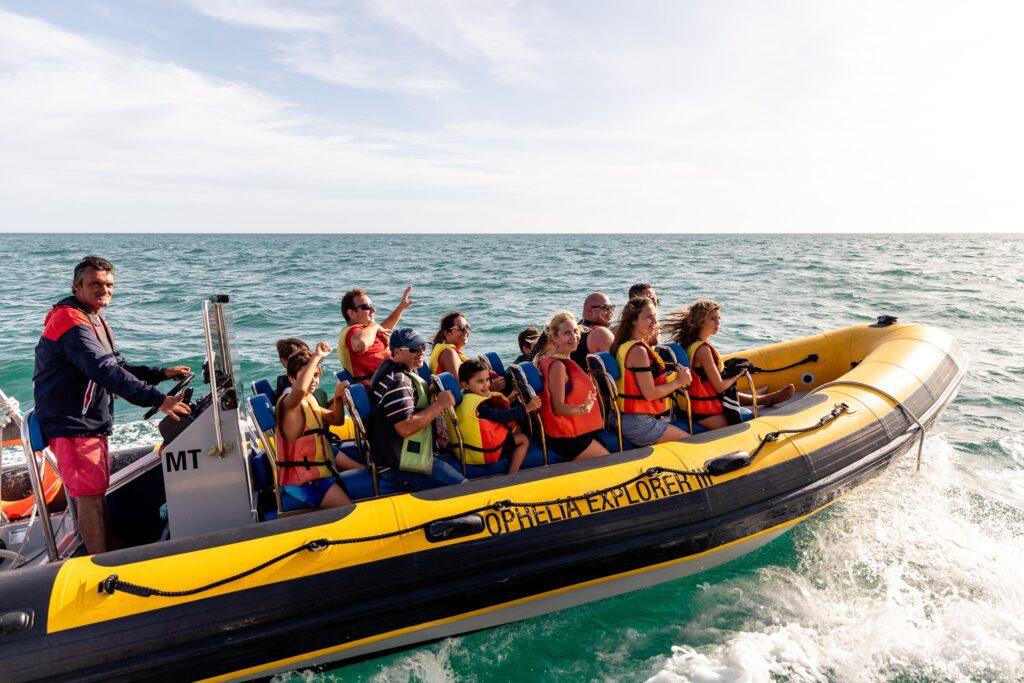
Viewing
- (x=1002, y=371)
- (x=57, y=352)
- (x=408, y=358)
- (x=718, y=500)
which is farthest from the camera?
(x=1002, y=371)

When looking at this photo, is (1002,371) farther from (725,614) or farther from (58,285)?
(58,285)

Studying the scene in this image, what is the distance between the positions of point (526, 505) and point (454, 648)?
853 mm

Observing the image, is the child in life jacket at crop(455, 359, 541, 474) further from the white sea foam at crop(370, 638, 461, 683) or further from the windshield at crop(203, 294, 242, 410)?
the windshield at crop(203, 294, 242, 410)

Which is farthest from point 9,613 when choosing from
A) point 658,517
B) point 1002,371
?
point 1002,371

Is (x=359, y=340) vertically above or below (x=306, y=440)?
above

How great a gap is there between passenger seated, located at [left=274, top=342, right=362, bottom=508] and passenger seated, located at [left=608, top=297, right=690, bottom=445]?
1744mm

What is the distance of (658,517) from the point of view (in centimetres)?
353

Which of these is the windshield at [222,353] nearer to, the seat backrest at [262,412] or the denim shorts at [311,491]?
the seat backrest at [262,412]

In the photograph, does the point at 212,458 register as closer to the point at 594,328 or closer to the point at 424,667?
the point at 424,667

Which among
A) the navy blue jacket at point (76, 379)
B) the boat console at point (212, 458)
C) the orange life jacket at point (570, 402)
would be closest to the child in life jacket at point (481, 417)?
the orange life jacket at point (570, 402)

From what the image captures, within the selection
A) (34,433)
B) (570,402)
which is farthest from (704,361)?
(34,433)

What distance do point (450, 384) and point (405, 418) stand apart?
44 cm

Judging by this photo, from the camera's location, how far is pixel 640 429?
13.6ft

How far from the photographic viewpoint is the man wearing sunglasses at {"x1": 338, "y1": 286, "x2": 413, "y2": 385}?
4.46 metres
